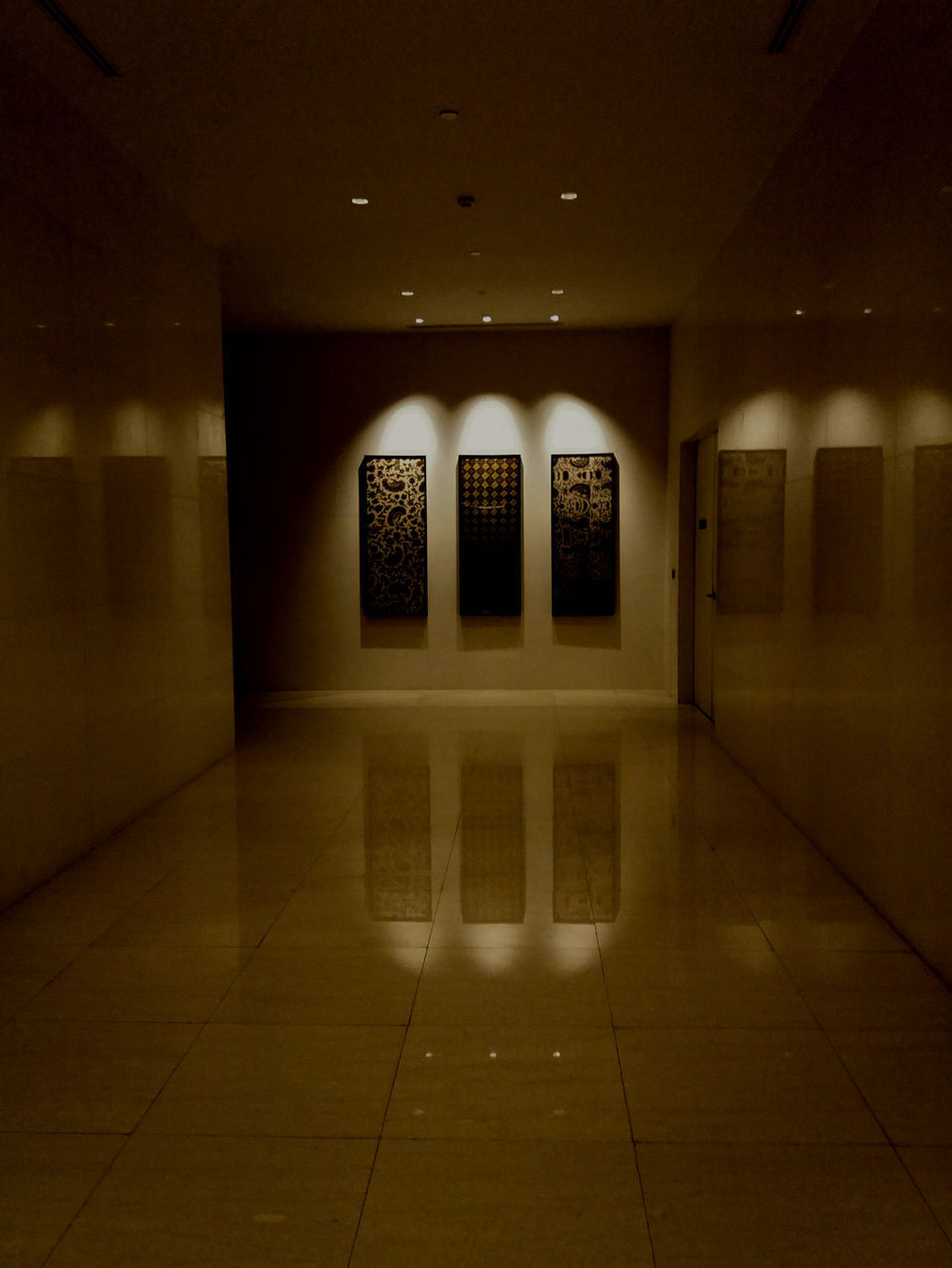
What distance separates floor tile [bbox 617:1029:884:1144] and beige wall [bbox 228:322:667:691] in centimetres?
Answer: 708

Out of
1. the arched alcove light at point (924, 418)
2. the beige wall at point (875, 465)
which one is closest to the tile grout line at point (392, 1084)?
the beige wall at point (875, 465)

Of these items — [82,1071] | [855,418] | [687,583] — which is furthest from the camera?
[687,583]

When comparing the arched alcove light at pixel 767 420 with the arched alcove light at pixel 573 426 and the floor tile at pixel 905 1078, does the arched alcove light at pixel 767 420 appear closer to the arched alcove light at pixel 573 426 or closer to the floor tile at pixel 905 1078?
the floor tile at pixel 905 1078

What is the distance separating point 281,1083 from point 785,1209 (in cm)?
137

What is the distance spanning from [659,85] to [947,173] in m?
1.76

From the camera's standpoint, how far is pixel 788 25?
12.9ft

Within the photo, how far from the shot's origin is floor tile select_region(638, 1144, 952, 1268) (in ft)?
6.82

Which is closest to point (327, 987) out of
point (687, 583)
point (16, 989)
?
point (16, 989)

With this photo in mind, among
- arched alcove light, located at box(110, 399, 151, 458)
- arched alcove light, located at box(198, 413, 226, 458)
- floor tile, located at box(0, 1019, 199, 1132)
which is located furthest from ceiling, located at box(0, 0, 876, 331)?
floor tile, located at box(0, 1019, 199, 1132)

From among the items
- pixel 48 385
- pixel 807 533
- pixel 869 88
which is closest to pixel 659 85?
pixel 869 88

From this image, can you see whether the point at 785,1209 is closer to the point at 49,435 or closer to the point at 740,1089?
the point at 740,1089

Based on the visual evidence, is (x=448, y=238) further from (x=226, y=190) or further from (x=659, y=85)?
(x=659, y=85)

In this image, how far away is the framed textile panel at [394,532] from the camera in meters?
9.96

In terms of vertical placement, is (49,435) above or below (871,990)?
above
